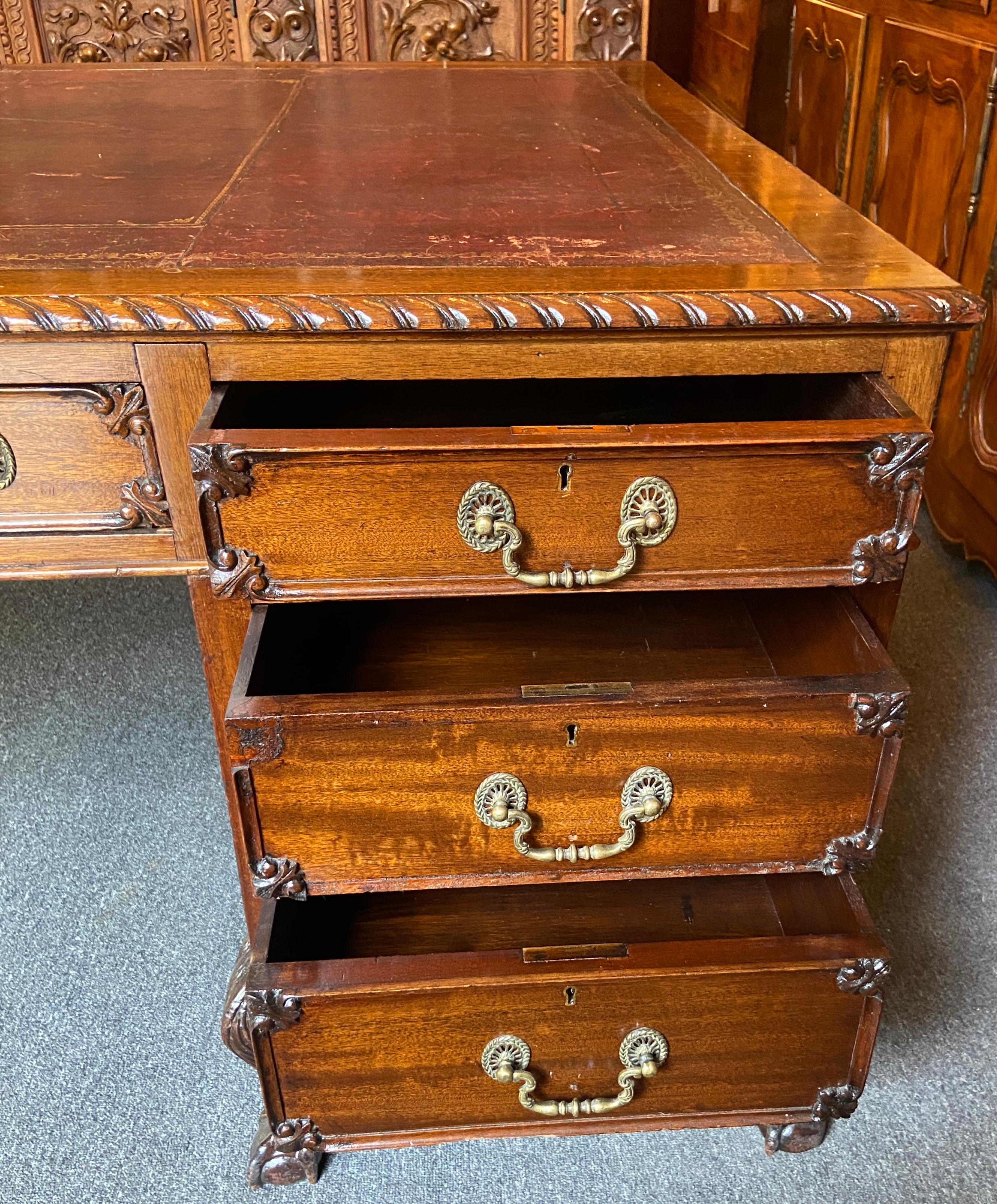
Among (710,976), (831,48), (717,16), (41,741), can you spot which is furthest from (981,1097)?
(717,16)

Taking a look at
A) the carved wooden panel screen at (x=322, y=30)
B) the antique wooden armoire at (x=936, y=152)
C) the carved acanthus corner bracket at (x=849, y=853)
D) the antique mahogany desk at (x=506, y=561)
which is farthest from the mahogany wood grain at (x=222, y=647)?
the antique wooden armoire at (x=936, y=152)

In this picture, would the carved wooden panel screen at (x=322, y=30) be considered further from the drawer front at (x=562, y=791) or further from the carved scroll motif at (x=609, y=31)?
the drawer front at (x=562, y=791)

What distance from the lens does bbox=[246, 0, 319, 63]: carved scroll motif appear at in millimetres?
1535

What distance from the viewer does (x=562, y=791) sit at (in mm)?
685

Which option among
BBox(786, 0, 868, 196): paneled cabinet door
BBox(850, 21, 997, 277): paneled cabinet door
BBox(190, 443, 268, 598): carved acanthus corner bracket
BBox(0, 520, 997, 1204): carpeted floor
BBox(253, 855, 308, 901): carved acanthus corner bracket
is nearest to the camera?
BBox(190, 443, 268, 598): carved acanthus corner bracket

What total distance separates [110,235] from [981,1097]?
1.00 meters

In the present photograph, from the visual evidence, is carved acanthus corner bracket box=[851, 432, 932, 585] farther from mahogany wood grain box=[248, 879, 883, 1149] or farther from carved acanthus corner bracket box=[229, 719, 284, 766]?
carved acanthus corner bracket box=[229, 719, 284, 766]

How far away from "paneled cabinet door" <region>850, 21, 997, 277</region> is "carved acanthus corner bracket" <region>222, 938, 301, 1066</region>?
1409mm

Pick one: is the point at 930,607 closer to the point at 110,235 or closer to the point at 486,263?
the point at 486,263

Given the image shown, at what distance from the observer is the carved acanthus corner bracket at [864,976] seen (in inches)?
28.0

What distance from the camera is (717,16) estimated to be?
103 inches

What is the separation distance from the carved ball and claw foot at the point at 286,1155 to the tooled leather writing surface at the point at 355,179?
632 millimetres

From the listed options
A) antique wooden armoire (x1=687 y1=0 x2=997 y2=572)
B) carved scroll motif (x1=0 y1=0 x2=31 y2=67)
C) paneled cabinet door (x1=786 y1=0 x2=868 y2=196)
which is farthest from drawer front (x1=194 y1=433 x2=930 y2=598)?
paneled cabinet door (x1=786 y1=0 x2=868 y2=196)

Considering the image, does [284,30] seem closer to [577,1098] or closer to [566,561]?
[566,561]
